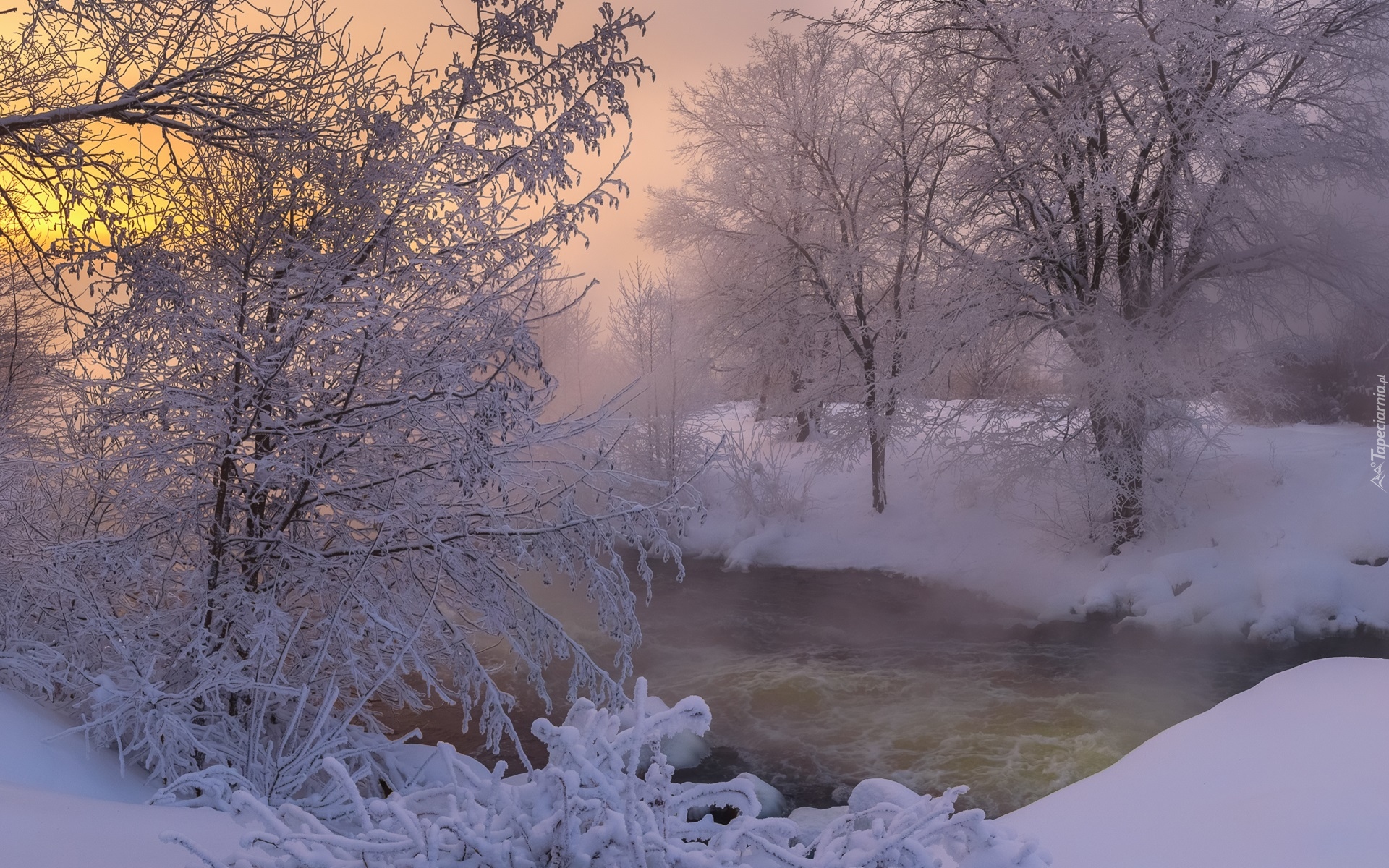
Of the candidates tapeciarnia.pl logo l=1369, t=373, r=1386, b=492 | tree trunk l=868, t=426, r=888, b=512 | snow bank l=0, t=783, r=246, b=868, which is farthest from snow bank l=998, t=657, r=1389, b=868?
tree trunk l=868, t=426, r=888, b=512

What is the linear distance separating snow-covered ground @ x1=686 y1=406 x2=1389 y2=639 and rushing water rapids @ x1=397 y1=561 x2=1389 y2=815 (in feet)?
2.06

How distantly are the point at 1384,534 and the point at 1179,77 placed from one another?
6.61 metres

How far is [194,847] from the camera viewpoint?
6.03ft

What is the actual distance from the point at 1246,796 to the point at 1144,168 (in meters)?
12.3

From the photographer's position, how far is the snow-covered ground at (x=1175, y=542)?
1246 centimetres

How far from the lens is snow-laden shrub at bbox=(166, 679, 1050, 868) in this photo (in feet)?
6.15

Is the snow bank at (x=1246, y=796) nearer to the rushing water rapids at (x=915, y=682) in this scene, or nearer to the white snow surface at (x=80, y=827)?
the white snow surface at (x=80, y=827)

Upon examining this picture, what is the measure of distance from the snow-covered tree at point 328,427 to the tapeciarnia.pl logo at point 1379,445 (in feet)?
41.1

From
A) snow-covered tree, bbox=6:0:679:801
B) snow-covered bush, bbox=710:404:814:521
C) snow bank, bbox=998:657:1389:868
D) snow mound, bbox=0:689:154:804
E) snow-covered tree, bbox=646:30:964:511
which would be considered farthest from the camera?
snow-covered bush, bbox=710:404:814:521

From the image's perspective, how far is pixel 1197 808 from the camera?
9.86 ft

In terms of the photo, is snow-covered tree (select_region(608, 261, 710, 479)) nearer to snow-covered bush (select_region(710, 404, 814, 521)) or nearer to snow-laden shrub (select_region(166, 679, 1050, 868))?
snow-covered bush (select_region(710, 404, 814, 521))

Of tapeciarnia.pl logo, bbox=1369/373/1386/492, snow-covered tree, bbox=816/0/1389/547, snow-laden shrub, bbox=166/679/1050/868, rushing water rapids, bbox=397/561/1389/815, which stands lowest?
rushing water rapids, bbox=397/561/1389/815

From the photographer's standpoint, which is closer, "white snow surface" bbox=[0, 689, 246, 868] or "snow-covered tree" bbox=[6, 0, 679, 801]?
"white snow surface" bbox=[0, 689, 246, 868]

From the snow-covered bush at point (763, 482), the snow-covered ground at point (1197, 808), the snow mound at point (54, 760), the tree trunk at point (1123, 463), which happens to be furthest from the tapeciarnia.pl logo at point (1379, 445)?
the snow mound at point (54, 760)
